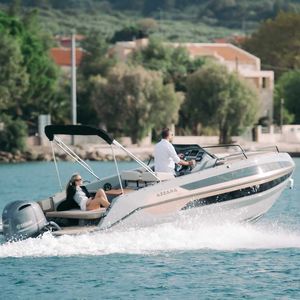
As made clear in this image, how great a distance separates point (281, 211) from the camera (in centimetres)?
3222

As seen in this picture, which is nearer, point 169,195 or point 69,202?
point 169,195

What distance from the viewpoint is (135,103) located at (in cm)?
7275

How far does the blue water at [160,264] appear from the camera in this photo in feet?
64.8

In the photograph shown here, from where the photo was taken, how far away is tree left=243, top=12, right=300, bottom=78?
377 feet

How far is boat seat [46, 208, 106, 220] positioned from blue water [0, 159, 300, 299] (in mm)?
427

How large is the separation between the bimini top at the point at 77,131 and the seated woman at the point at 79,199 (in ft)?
2.34

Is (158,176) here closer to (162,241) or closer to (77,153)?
(162,241)

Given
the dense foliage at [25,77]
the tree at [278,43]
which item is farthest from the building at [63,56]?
the dense foliage at [25,77]

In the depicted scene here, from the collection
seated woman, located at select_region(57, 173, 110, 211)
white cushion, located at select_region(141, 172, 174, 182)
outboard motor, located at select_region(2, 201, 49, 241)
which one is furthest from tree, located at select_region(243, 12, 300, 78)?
outboard motor, located at select_region(2, 201, 49, 241)

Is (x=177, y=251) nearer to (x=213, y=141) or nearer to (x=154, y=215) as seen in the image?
(x=154, y=215)

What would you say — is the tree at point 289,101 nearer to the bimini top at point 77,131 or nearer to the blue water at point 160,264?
the blue water at point 160,264

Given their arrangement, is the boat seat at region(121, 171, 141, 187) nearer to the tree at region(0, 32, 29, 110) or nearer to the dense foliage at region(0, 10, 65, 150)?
the dense foliage at region(0, 10, 65, 150)

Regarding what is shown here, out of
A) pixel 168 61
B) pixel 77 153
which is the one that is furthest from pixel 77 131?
pixel 168 61

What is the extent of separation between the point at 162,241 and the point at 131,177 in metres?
1.56
